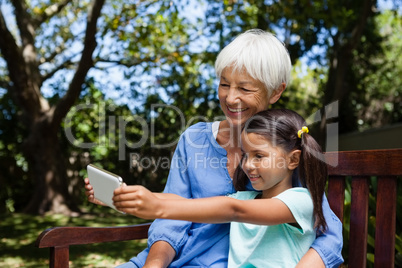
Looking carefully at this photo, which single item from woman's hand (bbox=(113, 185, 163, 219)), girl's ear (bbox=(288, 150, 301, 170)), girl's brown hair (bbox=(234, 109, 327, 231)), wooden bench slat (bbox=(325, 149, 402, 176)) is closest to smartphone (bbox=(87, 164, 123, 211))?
woman's hand (bbox=(113, 185, 163, 219))

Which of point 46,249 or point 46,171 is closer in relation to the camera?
point 46,249

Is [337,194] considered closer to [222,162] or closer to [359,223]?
[359,223]

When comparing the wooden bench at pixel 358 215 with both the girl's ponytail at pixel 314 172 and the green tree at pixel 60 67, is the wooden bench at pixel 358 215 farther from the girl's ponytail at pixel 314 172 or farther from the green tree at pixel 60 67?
the green tree at pixel 60 67

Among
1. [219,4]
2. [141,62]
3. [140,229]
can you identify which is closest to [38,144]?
[141,62]

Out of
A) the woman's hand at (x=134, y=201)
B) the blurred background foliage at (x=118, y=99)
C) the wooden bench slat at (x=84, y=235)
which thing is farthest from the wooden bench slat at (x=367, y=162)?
the blurred background foliage at (x=118, y=99)

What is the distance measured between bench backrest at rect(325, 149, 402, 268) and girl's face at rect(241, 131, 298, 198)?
0.39 m

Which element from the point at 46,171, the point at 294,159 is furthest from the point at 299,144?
the point at 46,171

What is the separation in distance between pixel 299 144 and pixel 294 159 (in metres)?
0.07

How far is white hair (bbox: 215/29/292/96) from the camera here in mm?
2012

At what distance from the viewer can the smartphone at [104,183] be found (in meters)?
1.33

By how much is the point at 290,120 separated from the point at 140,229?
0.95 meters

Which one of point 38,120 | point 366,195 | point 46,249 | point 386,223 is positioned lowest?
point 46,249

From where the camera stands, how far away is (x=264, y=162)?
1825mm

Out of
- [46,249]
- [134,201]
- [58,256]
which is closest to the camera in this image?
[134,201]
